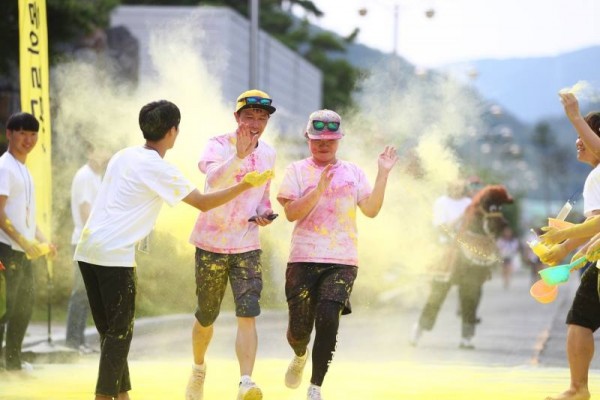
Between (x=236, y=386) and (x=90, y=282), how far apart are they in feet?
7.14

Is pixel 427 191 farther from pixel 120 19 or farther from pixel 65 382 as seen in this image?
pixel 120 19

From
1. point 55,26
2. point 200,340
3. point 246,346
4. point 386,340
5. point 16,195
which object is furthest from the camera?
point 55,26

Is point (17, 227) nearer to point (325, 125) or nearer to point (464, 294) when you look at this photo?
point (325, 125)

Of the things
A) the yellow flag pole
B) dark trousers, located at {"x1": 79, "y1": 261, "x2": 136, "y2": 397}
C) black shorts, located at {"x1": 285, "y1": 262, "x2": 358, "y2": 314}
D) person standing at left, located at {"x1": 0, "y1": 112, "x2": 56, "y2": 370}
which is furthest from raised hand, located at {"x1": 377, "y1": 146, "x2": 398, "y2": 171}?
the yellow flag pole

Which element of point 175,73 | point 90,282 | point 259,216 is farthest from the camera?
point 175,73

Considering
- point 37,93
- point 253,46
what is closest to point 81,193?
point 37,93

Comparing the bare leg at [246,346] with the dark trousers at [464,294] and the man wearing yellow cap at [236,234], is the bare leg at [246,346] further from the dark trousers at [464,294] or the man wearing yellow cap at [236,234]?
the dark trousers at [464,294]

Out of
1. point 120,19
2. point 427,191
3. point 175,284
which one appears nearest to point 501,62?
point 427,191

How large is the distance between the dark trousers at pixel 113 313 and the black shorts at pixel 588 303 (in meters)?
2.69

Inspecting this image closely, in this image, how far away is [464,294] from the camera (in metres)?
13.6

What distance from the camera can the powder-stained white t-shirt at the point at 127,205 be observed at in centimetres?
677

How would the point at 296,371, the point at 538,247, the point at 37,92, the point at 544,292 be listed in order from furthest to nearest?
the point at 37,92, the point at 296,371, the point at 544,292, the point at 538,247

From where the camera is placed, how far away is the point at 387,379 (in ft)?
30.7

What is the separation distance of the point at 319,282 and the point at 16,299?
2900mm
